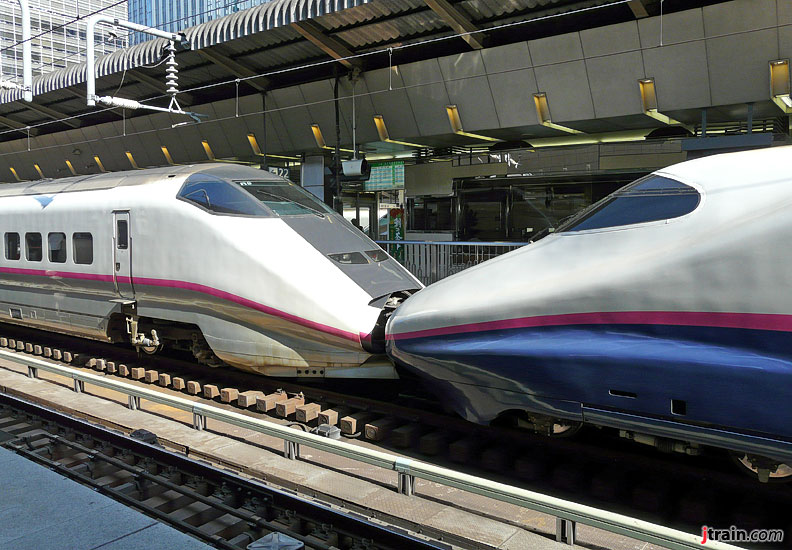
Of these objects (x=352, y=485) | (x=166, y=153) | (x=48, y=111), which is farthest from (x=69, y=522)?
(x=48, y=111)

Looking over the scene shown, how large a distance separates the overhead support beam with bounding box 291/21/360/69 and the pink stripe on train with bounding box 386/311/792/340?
846 cm

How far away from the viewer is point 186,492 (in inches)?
191

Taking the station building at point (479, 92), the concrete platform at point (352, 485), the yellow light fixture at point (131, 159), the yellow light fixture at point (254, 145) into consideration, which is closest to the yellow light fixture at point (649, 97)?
the station building at point (479, 92)

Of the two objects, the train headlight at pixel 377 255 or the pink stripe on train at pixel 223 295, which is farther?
Answer: the train headlight at pixel 377 255

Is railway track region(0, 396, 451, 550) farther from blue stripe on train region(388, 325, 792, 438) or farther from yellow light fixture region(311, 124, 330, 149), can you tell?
yellow light fixture region(311, 124, 330, 149)

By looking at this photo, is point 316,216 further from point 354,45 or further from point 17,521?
point 354,45

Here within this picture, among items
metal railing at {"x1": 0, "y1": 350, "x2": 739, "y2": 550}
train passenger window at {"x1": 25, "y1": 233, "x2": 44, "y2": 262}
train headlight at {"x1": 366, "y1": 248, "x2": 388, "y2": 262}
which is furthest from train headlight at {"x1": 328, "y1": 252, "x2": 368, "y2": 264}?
train passenger window at {"x1": 25, "y1": 233, "x2": 44, "y2": 262}

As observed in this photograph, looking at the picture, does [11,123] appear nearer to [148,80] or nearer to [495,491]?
[148,80]

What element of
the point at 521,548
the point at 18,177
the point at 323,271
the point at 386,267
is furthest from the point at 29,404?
the point at 18,177

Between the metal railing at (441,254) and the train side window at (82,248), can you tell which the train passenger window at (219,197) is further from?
the metal railing at (441,254)

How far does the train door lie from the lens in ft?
27.5

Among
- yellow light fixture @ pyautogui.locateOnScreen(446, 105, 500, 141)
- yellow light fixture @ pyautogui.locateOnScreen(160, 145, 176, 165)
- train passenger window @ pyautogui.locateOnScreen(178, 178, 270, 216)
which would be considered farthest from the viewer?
yellow light fixture @ pyautogui.locateOnScreen(160, 145, 176, 165)

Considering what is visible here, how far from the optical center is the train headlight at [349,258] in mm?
7063

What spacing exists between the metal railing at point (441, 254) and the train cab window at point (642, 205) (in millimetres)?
5178
